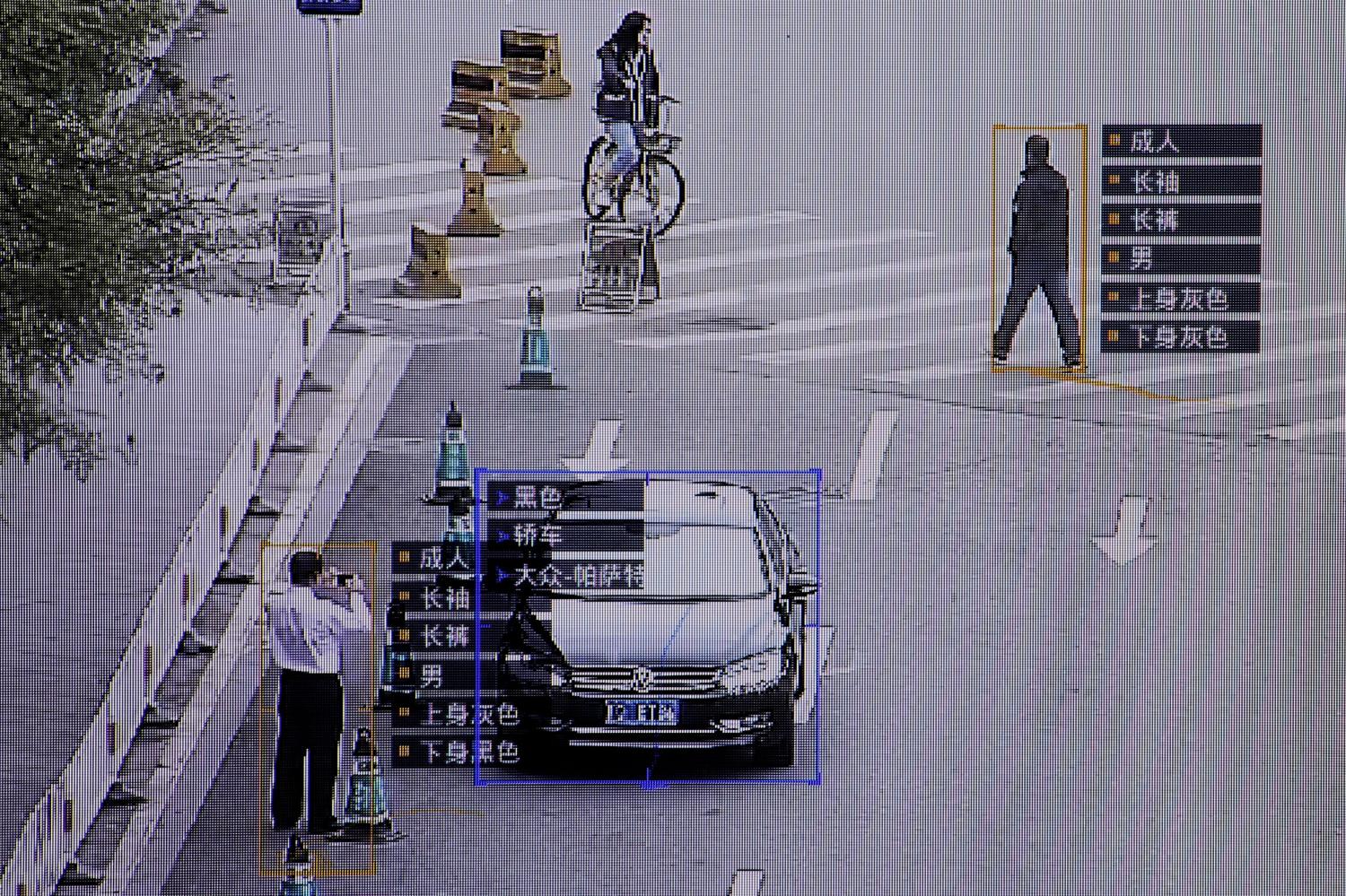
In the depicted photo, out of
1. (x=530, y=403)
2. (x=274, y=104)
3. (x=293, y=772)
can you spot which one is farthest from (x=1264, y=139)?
(x=293, y=772)

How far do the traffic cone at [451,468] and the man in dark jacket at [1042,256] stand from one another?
5.74 feet

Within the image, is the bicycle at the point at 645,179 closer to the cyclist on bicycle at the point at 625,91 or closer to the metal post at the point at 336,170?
the cyclist on bicycle at the point at 625,91

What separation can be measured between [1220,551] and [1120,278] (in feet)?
3.08

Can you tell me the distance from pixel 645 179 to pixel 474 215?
1.89 ft

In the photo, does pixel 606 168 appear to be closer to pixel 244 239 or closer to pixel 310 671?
pixel 244 239

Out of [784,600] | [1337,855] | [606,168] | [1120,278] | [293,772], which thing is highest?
[606,168]

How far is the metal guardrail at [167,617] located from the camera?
198 inches

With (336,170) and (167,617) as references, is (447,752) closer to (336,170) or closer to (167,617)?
(167,617)

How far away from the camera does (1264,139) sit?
18.2ft

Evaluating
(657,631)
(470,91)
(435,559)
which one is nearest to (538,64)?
(470,91)

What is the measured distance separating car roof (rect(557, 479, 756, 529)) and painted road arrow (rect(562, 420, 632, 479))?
0.13 meters

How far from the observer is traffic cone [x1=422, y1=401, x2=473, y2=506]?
5473 millimetres

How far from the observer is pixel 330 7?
550cm

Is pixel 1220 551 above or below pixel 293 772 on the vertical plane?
above
